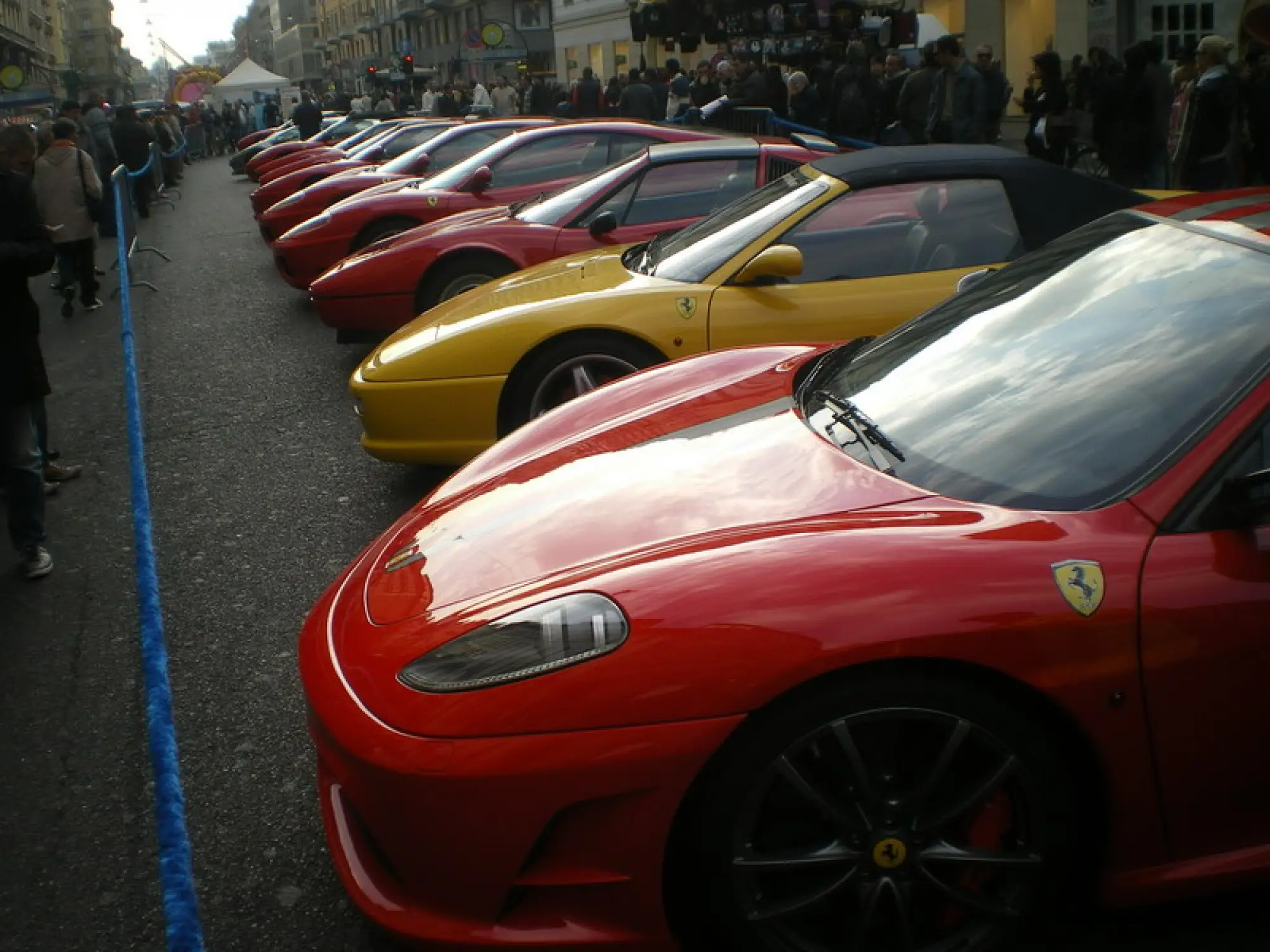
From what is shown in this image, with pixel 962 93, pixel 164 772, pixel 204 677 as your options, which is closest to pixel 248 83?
pixel 962 93

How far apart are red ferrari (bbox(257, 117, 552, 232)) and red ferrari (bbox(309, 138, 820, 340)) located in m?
4.67

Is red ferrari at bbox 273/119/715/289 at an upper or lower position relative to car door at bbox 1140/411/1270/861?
upper

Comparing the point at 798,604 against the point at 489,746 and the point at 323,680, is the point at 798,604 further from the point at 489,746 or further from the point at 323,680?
the point at 323,680

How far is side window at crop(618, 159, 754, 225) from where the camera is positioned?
7.72 meters

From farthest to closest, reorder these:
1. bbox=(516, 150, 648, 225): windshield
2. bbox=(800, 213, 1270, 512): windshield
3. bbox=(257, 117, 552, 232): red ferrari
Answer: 1. bbox=(257, 117, 552, 232): red ferrari
2. bbox=(516, 150, 648, 225): windshield
3. bbox=(800, 213, 1270, 512): windshield

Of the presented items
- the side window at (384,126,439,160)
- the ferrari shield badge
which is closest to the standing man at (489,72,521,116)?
the side window at (384,126,439,160)

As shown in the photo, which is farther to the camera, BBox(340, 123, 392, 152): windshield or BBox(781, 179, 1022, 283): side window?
BBox(340, 123, 392, 152): windshield

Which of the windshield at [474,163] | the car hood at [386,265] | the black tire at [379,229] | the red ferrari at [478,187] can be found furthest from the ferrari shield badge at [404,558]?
the black tire at [379,229]

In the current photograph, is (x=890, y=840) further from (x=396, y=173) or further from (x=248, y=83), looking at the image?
(x=248, y=83)

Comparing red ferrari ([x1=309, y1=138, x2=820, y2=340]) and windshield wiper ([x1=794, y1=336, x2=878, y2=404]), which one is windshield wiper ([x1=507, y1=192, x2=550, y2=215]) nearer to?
red ferrari ([x1=309, y1=138, x2=820, y2=340])

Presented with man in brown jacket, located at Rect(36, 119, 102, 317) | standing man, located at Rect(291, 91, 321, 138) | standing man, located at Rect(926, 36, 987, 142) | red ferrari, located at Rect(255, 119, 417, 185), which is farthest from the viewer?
standing man, located at Rect(291, 91, 321, 138)

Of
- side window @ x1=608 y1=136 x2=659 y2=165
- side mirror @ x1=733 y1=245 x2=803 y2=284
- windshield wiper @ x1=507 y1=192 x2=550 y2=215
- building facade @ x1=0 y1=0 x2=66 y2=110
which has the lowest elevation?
side mirror @ x1=733 y1=245 x2=803 y2=284

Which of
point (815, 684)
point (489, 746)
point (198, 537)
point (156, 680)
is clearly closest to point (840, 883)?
point (815, 684)

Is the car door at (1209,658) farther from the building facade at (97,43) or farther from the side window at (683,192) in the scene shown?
the building facade at (97,43)
